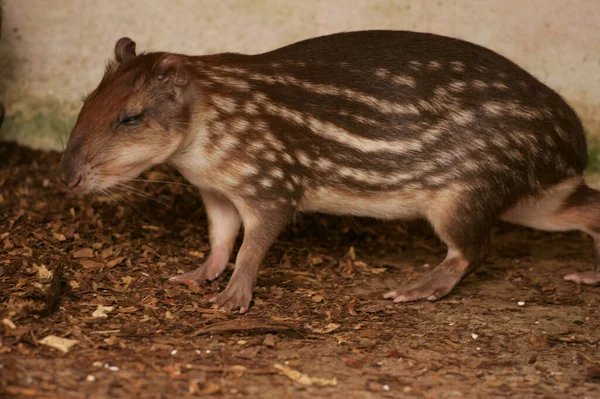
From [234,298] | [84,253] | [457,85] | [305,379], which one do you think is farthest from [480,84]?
[84,253]

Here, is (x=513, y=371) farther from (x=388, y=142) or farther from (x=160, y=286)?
(x=160, y=286)

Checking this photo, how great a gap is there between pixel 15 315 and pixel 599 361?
2.88 metres

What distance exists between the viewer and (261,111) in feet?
16.3

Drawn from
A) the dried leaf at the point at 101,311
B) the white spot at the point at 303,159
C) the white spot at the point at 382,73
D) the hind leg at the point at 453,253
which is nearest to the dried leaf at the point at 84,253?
the dried leaf at the point at 101,311

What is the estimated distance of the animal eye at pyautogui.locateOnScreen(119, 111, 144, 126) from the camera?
4.65 metres

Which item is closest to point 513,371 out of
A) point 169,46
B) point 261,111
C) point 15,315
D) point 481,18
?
point 261,111

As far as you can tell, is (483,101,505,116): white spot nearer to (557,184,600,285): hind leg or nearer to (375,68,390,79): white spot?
(375,68,390,79): white spot

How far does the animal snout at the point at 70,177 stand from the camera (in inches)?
181

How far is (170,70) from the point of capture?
186 inches

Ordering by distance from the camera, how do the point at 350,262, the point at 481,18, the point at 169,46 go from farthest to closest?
1. the point at 169,46
2. the point at 481,18
3. the point at 350,262

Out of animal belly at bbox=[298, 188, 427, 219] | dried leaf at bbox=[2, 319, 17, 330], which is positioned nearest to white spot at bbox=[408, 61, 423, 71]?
animal belly at bbox=[298, 188, 427, 219]

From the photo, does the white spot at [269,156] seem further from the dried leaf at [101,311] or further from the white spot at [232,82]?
the dried leaf at [101,311]

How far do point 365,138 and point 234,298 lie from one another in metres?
1.18

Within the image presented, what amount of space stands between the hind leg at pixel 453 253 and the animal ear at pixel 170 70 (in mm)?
1676
